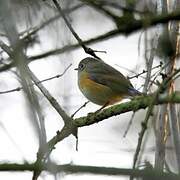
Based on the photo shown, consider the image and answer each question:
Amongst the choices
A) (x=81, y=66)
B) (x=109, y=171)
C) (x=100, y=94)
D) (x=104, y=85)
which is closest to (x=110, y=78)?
(x=104, y=85)

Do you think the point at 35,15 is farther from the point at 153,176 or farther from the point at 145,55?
the point at 153,176

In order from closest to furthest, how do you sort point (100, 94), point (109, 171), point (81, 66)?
point (109, 171), point (100, 94), point (81, 66)

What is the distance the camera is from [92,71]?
15.6ft

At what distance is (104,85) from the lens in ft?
14.7

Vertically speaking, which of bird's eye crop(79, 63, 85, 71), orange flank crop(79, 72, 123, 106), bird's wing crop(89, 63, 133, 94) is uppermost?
bird's eye crop(79, 63, 85, 71)

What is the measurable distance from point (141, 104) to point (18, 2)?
88 cm

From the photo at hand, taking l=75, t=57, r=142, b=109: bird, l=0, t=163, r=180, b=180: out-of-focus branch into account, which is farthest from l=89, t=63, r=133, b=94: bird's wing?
l=0, t=163, r=180, b=180: out-of-focus branch

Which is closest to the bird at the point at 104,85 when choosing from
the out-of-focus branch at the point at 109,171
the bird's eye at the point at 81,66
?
the bird's eye at the point at 81,66

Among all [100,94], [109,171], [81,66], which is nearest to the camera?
[109,171]

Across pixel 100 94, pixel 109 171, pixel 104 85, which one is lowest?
pixel 109 171

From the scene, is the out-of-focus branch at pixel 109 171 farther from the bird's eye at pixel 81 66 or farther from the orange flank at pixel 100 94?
the bird's eye at pixel 81 66

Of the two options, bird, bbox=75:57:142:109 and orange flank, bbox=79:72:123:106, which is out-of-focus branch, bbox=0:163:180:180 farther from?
orange flank, bbox=79:72:123:106

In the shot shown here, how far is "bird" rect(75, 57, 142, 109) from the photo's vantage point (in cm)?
429

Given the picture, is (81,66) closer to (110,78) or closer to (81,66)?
(81,66)
